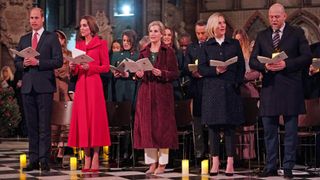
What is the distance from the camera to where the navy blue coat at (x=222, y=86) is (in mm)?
7445

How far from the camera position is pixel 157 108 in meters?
7.83

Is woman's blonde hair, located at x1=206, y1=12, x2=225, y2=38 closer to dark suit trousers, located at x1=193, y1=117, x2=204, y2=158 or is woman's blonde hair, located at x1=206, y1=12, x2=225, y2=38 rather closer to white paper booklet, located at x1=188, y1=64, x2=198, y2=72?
white paper booklet, located at x1=188, y1=64, x2=198, y2=72

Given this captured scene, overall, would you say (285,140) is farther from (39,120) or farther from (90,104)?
(39,120)

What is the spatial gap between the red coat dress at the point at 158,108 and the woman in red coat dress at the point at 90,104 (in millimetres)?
444

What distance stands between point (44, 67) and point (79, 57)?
572mm

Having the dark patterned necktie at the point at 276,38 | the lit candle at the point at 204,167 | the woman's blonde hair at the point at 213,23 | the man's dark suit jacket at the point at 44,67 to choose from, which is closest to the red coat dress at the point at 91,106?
the man's dark suit jacket at the point at 44,67

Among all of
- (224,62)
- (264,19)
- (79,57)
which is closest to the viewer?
(224,62)

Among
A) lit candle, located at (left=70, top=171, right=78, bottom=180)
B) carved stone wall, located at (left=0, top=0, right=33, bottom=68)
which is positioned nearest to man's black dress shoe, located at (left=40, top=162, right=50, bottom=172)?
lit candle, located at (left=70, top=171, right=78, bottom=180)

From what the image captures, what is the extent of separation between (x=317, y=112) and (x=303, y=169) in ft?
2.64

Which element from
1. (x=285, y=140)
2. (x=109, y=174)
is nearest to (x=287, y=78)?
(x=285, y=140)

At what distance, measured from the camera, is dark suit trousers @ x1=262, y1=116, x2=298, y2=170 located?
23.5 ft

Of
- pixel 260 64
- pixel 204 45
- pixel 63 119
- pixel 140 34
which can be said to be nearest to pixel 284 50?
pixel 260 64

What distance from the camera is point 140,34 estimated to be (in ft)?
73.0

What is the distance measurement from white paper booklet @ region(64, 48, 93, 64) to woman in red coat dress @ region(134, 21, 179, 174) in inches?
23.6
